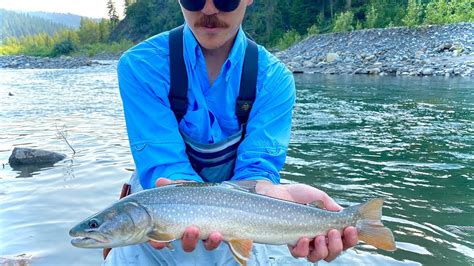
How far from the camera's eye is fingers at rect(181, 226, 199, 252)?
2.65 m

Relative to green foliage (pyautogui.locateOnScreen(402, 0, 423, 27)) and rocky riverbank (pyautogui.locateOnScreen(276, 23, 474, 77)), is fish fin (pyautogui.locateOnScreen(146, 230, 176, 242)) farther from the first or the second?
green foliage (pyautogui.locateOnScreen(402, 0, 423, 27))

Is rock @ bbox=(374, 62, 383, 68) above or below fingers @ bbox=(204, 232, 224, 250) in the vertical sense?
below

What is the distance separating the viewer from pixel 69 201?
6027 mm

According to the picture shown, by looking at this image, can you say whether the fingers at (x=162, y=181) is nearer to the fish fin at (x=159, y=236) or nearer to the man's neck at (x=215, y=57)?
the fish fin at (x=159, y=236)

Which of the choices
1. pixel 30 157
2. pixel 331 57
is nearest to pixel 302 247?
pixel 30 157

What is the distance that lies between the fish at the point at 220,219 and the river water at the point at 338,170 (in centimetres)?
179

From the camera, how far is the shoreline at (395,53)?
26.3 metres

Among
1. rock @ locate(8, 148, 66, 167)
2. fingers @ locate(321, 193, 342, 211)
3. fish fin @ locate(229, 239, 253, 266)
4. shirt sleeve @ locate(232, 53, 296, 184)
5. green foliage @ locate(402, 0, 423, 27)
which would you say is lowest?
rock @ locate(8, 148, 66, 167)

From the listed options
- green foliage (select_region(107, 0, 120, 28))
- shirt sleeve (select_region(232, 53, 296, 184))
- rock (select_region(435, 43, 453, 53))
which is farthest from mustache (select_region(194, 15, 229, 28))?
green foliage (select_region(107, 0, 120, 28))

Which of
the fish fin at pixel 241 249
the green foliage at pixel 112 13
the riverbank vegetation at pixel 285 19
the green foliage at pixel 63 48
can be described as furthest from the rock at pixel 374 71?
the green foliage at pixel 112 13

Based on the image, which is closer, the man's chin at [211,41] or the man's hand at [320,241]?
the man's hand at [320,241]

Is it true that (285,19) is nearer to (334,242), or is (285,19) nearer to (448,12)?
(448,12)

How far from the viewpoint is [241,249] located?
2.70 m

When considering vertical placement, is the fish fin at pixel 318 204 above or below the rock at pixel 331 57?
above
